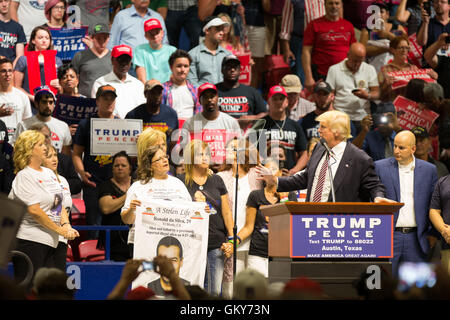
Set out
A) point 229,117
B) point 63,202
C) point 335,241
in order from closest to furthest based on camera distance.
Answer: point 335,241, point 63,202, point 229,117

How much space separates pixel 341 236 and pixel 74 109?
4.26 m

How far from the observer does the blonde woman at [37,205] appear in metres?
5.79

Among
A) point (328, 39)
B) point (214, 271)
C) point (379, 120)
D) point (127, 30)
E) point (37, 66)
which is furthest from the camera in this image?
point (328, 39)

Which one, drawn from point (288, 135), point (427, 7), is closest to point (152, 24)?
point (288, 135)

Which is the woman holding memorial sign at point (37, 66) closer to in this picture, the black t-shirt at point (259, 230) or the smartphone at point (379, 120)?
the black t-shirt at point (259, 230)

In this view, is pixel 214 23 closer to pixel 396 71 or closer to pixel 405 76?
pixel 396 71

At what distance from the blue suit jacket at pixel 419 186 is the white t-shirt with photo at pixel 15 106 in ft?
13.0

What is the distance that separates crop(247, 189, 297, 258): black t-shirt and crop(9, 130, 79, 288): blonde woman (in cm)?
168

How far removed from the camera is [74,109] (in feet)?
27.0

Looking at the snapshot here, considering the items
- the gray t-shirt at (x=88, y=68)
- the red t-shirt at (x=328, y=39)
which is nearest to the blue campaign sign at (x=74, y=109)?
the gray t-shirt at (x=88, y=68)

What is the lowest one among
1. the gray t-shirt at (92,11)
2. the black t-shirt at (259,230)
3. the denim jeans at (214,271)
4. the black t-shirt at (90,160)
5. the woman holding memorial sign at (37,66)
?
the denim jeans at (214,271)
